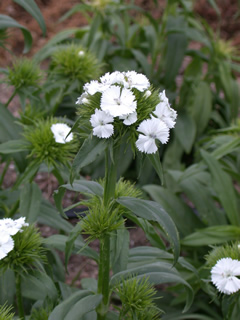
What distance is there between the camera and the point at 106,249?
179 cm

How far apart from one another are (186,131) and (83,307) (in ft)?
7.10

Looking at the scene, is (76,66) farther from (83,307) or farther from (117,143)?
(83,307)

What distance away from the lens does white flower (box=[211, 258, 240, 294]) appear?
1713mm

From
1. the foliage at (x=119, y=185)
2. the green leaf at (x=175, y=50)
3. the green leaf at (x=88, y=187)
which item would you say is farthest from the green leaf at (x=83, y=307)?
the green leaf at (x=175, y=50)

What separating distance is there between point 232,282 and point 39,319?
2.32 ft

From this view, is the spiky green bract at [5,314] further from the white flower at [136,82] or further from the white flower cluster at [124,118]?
the white flower at [136,82]

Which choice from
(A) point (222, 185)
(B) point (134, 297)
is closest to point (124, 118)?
(B) point (134, 297)

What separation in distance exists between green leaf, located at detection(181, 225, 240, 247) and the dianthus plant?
74 cm

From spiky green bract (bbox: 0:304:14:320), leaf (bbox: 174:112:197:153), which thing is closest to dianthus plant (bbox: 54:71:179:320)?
spiky green bract (bbox: 0:304:14:320)

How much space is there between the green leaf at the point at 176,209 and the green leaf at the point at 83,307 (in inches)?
44.6

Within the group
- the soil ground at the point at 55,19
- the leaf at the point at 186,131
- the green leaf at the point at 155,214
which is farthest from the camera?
the soil ground at the point at 55,19

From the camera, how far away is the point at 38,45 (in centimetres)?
514

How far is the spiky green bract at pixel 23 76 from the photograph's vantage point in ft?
8.13

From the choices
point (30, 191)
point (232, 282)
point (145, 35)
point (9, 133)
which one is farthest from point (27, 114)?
point (145, 35)
